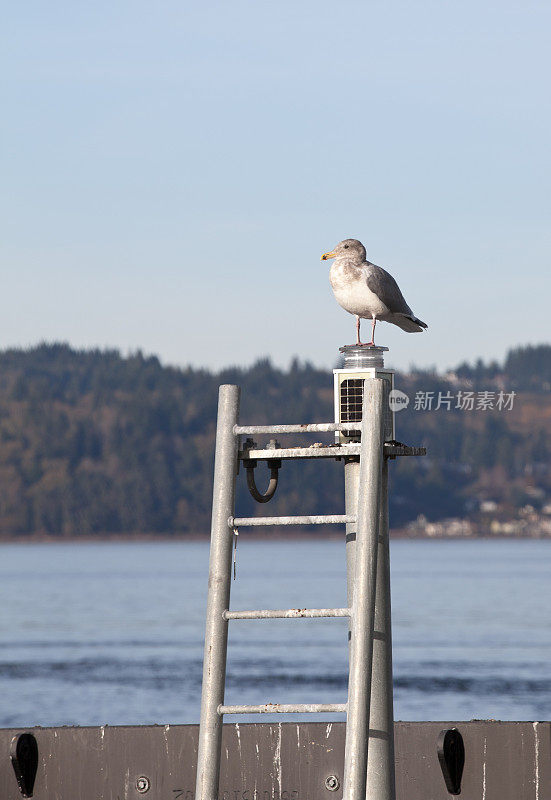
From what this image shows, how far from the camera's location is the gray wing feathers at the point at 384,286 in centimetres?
853

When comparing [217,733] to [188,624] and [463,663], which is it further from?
[188,624]

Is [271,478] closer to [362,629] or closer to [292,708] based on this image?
[362,629]

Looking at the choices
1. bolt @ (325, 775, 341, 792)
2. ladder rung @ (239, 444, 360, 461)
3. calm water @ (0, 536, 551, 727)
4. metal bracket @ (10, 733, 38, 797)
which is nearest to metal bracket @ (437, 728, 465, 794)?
bolt @ (325, 775, 341, 792)

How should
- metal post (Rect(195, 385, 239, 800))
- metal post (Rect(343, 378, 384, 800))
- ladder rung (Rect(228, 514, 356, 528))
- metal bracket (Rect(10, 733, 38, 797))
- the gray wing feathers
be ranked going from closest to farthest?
ladder rung (Rect(228, 514, 356, 528)) < metal post (Rect(343, 378, 384, 800)) < metal post (Rect(195, 385, 239, 800)) < the gray wing feathers < metal bracket (Rect(10, 733, 38, 797))

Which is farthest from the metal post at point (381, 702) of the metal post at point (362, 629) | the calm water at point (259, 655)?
the calm water at point (259, 655)

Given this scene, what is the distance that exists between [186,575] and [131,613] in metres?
82.7

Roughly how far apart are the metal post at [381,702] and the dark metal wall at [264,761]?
2.96 m

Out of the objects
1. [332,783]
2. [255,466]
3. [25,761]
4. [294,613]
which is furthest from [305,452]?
[25,761]

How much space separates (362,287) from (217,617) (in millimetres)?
2428

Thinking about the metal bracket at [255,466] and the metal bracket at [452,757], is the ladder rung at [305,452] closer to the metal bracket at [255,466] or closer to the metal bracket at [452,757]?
the metal bracket at [255,466]

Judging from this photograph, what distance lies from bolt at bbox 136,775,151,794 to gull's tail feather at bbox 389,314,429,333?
15.1 feet

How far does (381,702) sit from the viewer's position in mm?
7660

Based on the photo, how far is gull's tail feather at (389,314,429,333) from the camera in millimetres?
8922

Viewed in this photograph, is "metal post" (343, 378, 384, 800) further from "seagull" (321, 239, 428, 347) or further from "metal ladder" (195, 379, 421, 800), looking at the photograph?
"seagull" (321, 239, 428, 347)
